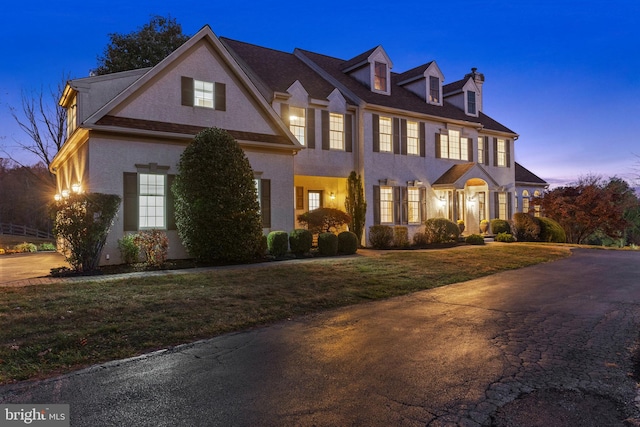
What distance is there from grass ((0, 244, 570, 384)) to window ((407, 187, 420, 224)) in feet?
25.3

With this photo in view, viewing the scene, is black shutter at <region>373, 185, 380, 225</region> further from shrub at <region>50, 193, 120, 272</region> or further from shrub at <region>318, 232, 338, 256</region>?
shrub at <region>50, 193, 120, 272</region>

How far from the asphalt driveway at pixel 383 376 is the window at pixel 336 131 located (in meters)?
12.1

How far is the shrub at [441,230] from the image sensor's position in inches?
748

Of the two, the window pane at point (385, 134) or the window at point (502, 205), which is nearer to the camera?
the window pane at point (385, 134)

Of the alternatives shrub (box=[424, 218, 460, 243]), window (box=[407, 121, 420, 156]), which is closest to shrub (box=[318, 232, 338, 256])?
shrub (box=[424, 218, 460, 243])

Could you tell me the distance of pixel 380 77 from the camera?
20172mm

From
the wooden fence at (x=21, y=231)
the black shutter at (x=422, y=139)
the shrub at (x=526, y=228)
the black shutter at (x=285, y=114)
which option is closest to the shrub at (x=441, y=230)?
the black shutter at (x=422, y=139)

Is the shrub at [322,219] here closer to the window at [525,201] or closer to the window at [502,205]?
the window at [502,205]

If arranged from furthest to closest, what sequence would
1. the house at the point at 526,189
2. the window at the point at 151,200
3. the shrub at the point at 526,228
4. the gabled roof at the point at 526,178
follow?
the gabled roof at the point at 526,178 → the house at the point at 526,189 → the shrub at the point at 526,228 → the window at the point at 151,200

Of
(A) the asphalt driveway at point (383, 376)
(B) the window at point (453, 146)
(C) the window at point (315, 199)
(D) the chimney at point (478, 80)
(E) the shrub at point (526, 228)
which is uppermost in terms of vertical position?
(D) the chimney at point (478, 80)

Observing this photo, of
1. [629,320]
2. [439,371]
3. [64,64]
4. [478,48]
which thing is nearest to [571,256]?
[629,320]

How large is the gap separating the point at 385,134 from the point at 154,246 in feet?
38.9

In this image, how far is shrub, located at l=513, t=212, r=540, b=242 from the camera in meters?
21.0

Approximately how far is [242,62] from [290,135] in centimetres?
547
